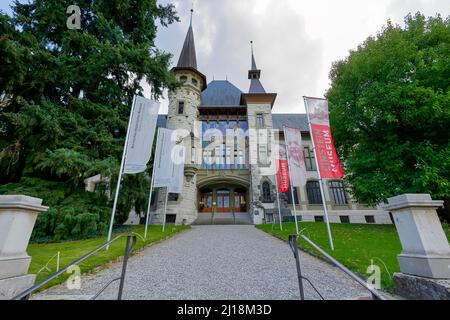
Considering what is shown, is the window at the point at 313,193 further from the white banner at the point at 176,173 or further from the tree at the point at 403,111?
the white banner at the point at 176,173

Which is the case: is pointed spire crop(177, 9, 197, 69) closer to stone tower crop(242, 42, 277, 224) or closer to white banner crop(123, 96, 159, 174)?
stone tower crop(242, 42, 277, 224)

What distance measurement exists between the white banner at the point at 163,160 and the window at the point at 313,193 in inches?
626

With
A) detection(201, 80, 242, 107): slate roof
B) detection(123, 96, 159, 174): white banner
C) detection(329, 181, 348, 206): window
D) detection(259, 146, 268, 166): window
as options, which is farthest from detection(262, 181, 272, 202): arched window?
detection(123, 96, 159, 174): white banner

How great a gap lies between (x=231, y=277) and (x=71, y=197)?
290 inches

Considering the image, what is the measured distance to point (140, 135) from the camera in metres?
6.94

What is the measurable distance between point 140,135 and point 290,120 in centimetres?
2365

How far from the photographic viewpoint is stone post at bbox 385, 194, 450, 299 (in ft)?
7.88

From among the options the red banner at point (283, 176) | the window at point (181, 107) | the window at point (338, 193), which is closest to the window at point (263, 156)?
the red banner at point (283, 176)

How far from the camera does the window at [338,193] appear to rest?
19859 millimetres

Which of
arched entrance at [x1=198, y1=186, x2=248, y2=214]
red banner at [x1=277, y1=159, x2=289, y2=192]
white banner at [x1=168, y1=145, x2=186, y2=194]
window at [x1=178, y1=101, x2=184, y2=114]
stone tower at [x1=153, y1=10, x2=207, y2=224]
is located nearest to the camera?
white banner at [x1=168, y1=145, x2=186, y2=194]

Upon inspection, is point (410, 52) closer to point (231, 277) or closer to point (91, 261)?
point (231, 277)

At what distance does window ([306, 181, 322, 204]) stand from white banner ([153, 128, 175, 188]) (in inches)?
626
